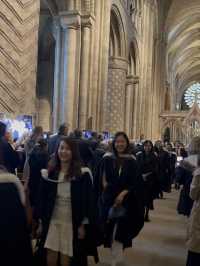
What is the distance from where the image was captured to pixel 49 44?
19.7m

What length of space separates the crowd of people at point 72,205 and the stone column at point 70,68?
7131mm

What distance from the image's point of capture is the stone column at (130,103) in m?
24.6

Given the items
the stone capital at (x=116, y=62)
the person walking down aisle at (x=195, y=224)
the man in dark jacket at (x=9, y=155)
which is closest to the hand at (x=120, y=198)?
the person walking down aisle at (x=195, y=224)

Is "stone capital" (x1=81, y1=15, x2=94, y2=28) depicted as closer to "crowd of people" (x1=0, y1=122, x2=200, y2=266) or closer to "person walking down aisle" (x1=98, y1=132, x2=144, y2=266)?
"crowd of people" (x1=0, y1=122, x2=200, y2=266)

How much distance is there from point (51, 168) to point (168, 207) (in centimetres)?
770

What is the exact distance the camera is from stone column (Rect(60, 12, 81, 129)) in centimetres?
1366

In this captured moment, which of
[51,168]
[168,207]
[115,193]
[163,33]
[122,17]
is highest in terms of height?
[163,33]

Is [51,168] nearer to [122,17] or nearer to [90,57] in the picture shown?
[90,57]

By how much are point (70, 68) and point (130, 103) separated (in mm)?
11492

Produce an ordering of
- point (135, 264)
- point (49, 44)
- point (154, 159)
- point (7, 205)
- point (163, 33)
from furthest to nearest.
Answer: point (163, 33) < point (49, 44) < point (154, 159) < point (135, 264) < point (7, 205)

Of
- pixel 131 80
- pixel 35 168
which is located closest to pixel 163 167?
pixel 35 168

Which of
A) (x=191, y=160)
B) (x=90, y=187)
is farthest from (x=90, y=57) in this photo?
(x=90, y=187)

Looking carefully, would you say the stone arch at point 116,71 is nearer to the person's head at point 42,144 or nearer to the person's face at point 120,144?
the person's head at point 42,144

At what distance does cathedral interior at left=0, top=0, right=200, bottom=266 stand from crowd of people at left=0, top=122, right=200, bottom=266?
1003mm
